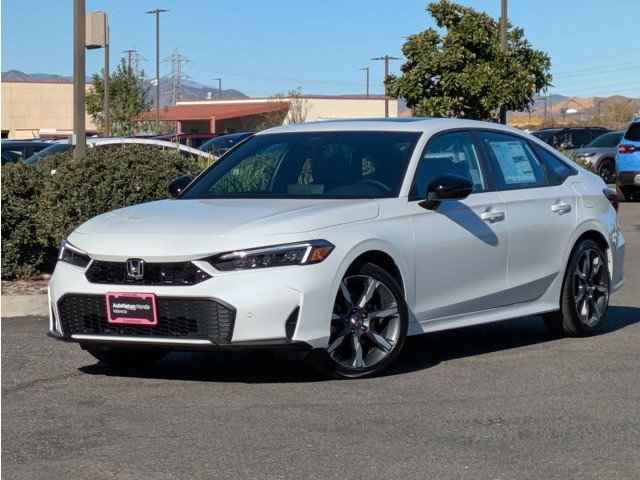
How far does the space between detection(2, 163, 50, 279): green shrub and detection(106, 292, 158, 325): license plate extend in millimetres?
5488

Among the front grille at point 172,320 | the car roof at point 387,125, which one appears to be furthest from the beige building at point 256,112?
the front grille at point 172,320

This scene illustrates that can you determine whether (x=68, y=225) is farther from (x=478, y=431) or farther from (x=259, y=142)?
(x=478, y=431)

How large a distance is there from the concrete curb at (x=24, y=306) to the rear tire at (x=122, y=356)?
3.11m

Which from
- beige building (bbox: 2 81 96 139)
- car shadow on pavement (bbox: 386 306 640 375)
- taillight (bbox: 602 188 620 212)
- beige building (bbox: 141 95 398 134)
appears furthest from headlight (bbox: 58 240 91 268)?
beige building (bbox: 2 81 96 139)

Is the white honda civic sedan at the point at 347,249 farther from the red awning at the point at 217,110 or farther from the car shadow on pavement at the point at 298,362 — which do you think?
the red awning at the point at 217,110

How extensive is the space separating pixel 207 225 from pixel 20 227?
5.75 meters

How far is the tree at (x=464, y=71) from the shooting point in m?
26.5

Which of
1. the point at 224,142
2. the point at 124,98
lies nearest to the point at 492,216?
the point at 224,142

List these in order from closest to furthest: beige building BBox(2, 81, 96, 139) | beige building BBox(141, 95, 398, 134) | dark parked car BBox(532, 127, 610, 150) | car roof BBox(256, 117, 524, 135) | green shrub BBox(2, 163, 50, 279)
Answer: car roof BBox(256, 117, 524, 135) < green shrub BBox(2, 163, 50, 279) < dark parked car BBox(532, 127, 610, 150) < beige building BBox(141, 95, 398, 134) < beige building BBox(2, 81, 96, 139)

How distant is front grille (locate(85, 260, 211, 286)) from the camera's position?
748 centimetres

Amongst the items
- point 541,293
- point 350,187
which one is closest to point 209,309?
point 350,187

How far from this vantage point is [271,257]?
7.50m

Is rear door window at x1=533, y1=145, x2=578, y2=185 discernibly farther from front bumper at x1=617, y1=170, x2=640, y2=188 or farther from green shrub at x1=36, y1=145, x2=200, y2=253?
front bumper at x1=617, y1=170, x2=640, y2=188

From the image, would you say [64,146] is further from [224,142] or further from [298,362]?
[298,362]
